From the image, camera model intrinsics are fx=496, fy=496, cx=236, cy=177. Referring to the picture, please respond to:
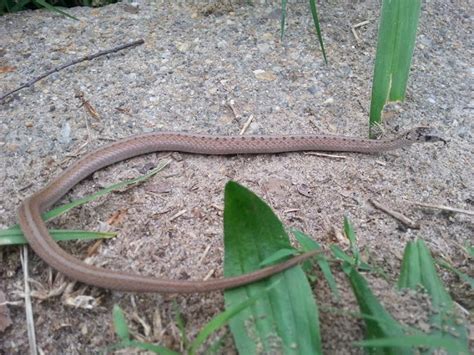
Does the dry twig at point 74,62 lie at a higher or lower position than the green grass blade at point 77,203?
higher

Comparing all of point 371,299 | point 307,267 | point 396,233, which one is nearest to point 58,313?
point 307,267

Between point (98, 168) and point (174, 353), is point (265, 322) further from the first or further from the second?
point (98, 168)

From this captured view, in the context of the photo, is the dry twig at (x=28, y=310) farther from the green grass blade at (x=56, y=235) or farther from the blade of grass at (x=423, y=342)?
the blade of grass at (x=423, y=342)

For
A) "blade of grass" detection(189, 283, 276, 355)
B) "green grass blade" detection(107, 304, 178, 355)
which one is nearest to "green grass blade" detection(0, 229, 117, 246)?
"green grass blade" detection(107, 304, 178, 355)

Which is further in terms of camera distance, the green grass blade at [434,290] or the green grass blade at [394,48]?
the green grass blade at [394,48]

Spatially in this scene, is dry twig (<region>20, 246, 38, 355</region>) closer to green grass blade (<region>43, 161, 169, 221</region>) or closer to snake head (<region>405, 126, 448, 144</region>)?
green grass blade (<region>43, 161, 169, 221</region>)

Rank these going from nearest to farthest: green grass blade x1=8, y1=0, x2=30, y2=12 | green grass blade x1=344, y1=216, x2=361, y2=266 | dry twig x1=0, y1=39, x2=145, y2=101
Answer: green grass blade x1=344, y1=216, x2=361, y2=266
dry twig x1=0, y1=39, x2=145, y2=101
green grass blade x1=8, y1=0, x2=30, y2=12

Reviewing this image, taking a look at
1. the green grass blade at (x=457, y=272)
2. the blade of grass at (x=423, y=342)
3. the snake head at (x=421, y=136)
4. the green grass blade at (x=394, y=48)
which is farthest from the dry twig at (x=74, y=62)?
the blade of grass at (x=423, y=342)
